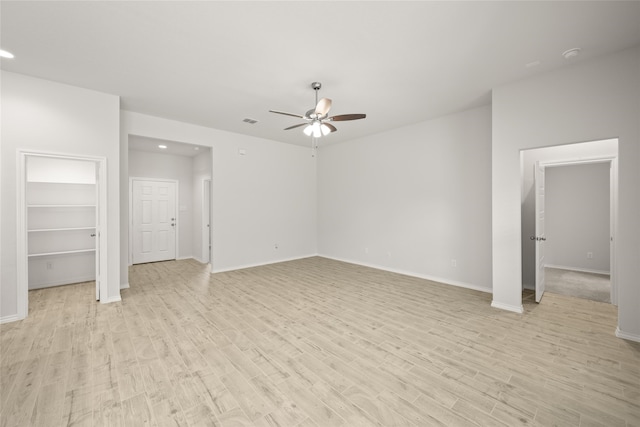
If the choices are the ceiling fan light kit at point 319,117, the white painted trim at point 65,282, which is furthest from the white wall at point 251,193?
the ceiling fan light kit at point 319,117

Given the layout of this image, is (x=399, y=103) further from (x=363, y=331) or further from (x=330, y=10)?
(x=363, y=331)

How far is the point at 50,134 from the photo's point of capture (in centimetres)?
350

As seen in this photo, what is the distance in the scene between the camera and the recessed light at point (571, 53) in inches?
110

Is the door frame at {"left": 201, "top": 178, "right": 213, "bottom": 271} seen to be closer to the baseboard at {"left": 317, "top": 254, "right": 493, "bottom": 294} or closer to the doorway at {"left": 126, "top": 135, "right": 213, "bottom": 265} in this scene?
the doorway at {"left": 126, "top": 135, "right": 213, "bottom": 265}

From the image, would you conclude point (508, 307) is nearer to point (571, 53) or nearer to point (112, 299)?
point (571, 53)

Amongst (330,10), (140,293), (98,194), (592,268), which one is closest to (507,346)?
(330,10)

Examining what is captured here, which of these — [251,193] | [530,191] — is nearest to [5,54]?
[251,193]

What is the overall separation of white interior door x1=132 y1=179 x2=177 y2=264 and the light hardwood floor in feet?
8.54

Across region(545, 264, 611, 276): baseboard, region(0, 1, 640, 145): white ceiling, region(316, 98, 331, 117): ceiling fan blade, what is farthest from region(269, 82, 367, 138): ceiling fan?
region(545, 264, 611, 276): baseboard

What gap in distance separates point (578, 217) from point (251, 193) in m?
7.33

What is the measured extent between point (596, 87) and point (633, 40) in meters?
0.45

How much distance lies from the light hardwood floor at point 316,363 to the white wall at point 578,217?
2501 mm

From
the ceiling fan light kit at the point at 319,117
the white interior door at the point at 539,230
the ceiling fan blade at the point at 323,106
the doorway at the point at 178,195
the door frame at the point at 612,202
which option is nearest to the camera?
the ceiling fan blade at the point at 323,106

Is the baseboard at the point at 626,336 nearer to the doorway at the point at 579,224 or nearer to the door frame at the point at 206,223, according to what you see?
the doorway at the point at 579,224
